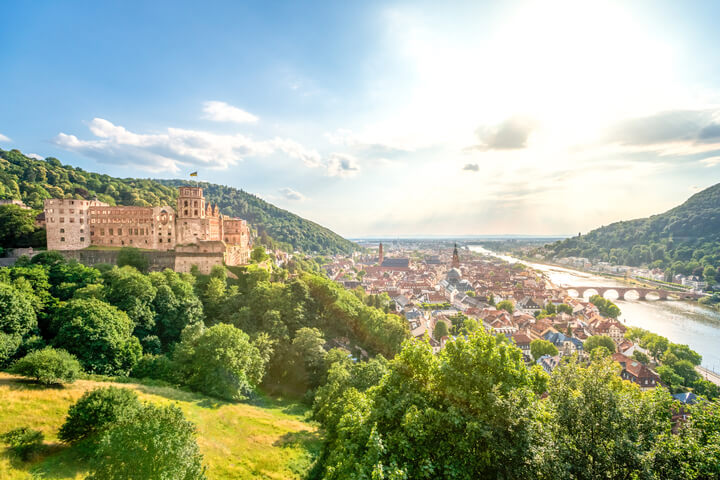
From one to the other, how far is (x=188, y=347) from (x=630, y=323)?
8851 centimetres

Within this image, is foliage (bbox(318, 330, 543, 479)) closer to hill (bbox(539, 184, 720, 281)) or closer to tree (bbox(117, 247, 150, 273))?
tree (bbox(117, 247, 150, 273))

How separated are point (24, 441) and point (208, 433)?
24.1 feet

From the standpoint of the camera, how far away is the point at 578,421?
28.9ft

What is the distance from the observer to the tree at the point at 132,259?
1582 inches

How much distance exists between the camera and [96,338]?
23.0m

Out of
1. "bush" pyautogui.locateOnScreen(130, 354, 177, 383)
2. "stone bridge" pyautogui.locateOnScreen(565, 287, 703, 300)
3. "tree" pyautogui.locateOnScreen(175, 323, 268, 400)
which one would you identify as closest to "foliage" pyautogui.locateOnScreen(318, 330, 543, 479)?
"tree" pyautogui.locateOnScreen(175, 323, 268, 400)

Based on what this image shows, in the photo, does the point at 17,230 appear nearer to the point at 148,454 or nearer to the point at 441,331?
the point at 148,454

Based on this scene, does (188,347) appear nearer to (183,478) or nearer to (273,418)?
(273,418)

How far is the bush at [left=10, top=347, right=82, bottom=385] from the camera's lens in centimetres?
1731

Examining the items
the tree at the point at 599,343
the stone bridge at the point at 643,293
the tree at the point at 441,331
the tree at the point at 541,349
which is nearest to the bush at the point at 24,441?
the tree at the point at 441,331

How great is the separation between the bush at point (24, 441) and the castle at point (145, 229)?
29.9m

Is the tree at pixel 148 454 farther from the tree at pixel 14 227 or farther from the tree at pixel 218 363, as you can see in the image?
the tree at pixel 14 227

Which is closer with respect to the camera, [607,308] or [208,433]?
[208,433]

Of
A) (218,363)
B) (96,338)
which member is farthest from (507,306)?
(96,338)
